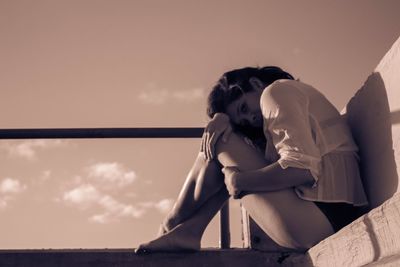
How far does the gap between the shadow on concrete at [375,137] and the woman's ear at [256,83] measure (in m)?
0.34

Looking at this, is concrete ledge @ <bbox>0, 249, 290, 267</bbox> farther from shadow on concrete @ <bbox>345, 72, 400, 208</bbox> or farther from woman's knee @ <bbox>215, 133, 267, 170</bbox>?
shadow on concrete @ <bbox>345, 72, 400, 208</bbox>

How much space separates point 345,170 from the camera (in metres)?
1.85

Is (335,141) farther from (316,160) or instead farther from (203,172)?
(203,172)

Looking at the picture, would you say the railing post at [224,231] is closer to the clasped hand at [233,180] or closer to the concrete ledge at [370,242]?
the clasped hand at [233,180]

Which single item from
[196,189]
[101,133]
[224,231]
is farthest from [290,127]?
[101,133]

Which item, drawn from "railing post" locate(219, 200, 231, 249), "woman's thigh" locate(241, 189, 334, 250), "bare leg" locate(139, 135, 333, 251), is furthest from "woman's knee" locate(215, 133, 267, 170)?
"railing post" locate(219, 200, 231, 249)

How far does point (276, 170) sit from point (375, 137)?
1.28 feet

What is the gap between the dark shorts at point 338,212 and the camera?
1.78m

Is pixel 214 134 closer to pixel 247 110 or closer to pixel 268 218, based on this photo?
pixel 247 110

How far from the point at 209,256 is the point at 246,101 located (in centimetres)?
64

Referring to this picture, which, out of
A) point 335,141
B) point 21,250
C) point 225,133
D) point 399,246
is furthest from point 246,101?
point 399,246

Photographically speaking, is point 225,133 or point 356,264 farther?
point 225,133

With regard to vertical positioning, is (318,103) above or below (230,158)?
above

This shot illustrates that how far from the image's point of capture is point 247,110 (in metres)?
2.15
